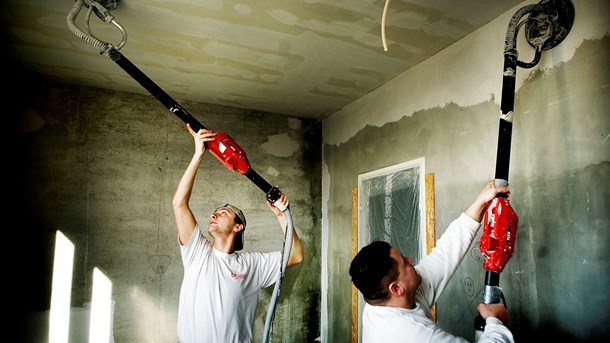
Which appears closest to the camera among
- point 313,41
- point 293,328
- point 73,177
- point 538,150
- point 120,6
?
point 538,150

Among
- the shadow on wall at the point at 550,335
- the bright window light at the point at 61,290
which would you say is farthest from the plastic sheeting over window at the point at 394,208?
the bright window light at the point at 61,290

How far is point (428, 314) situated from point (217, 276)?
1167 mm

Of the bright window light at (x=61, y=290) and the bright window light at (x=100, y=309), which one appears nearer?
the bright window light at (x=61, y=290)

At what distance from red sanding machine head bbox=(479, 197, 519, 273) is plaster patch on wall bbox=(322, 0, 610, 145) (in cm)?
95

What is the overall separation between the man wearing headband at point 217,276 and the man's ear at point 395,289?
0.73 metres

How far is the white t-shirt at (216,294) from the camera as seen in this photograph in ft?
6.57

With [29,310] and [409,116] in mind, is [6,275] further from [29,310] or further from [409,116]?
[409,116]

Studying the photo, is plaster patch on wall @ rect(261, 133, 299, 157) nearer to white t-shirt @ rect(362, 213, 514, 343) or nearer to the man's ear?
white t-shirt @ rect(362, 213, 514, 343)

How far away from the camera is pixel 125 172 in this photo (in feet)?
10.9

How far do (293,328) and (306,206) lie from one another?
126 centimetres

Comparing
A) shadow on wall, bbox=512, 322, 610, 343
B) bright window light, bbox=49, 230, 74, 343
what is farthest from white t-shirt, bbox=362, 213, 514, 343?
bright window light, bbox=49, 230, 74, 343

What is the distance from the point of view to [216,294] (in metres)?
2.04

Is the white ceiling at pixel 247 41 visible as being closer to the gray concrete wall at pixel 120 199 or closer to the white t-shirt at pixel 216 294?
the gray concrete wall at pixel 120 199

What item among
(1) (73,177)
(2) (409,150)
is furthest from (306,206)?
(1) (73,177)
